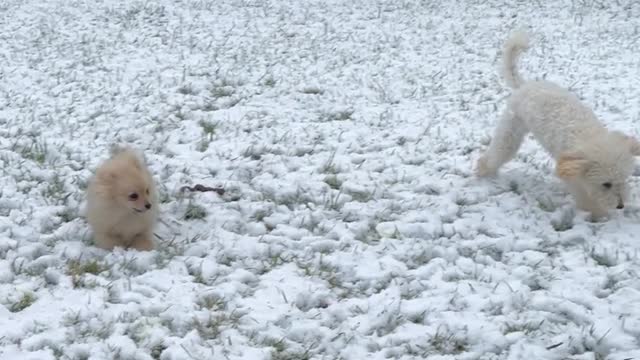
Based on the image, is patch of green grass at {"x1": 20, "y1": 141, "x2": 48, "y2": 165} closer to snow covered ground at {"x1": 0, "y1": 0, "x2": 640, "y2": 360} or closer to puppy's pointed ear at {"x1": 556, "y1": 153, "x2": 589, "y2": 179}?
snow covered ground at {"x1": 0, "y1": 0, "x2": 640, "y2": 360}

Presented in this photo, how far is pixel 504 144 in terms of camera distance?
620 cm

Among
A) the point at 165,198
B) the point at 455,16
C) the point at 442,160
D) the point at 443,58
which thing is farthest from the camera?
the point at 455,16

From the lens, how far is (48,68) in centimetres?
997

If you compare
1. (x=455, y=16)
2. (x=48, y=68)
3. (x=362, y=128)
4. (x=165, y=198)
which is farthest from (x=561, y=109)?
(x=455, y=16)

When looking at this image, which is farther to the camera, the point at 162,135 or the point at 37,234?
the point at 162,135

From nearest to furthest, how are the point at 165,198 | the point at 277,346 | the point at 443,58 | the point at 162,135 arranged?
the point at 277,346 < the point at 165,198 < the point at 162,135 < the point at 443,58

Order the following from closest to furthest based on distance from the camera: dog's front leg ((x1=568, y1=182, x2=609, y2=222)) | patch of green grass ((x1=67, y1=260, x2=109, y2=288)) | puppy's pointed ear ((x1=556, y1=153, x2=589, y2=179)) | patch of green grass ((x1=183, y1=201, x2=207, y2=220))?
patch of green grass ((x1=67, y1=260, x2=109, y2=288)), puppy's pointed ear ((x1=556, y1=153, x2=589, y2=179)), dog's front leg ((x1=568, y1=182, x2=609, y2=222)), patch of green grass ((x1=183, y1=201, x2=207, y2=220))

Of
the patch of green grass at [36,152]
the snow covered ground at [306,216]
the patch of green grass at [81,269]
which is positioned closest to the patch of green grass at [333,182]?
the snow covered ground at [306,216]

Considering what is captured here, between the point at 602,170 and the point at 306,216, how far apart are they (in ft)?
7.05

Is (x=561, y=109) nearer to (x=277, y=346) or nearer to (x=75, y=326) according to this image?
(x=277, y=346)

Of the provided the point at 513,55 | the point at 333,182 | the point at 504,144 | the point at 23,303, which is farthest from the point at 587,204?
the point at 23,303

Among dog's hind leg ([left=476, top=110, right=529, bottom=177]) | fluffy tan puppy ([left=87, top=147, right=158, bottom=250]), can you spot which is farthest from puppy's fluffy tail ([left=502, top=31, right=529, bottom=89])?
fluffy tan puppy ([left=87, top=147, right=158, bottom=250])

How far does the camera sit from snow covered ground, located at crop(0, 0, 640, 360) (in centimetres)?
396

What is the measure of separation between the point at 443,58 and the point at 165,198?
6491 millimetres
